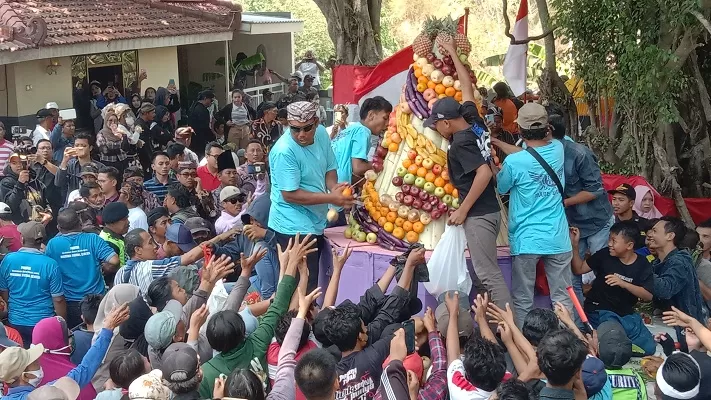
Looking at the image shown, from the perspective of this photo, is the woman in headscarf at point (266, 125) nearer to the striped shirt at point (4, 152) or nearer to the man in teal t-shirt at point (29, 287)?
the striped shirt at point (4, 152)

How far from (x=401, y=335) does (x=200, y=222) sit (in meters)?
3.22

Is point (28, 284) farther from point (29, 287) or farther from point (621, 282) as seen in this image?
point (621, 282)

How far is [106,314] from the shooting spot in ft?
18.0

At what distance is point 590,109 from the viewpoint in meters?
10.2

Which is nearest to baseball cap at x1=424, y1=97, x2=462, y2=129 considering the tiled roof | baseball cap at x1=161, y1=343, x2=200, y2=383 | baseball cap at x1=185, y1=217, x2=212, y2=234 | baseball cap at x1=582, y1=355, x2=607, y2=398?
baseball cap at x1=582, y1=355, x2=607, y2=398

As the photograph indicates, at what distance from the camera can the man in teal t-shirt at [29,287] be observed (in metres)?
6.46

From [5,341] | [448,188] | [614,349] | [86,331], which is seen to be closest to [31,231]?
[86,331]

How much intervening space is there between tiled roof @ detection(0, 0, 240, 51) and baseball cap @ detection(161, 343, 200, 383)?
932 centimetres

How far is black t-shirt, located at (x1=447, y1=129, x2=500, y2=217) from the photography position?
591 centimetres

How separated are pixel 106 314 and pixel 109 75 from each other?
11512 millimetres

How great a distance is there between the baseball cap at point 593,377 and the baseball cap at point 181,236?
379 centimetres

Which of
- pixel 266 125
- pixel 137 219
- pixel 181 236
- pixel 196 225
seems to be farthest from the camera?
pixel 266 125

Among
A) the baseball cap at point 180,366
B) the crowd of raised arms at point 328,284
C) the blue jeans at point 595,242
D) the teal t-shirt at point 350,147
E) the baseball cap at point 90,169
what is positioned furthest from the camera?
the baseball cap at point 90,169

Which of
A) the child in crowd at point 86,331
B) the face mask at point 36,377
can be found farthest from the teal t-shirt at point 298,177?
the face mask at point 36,377
